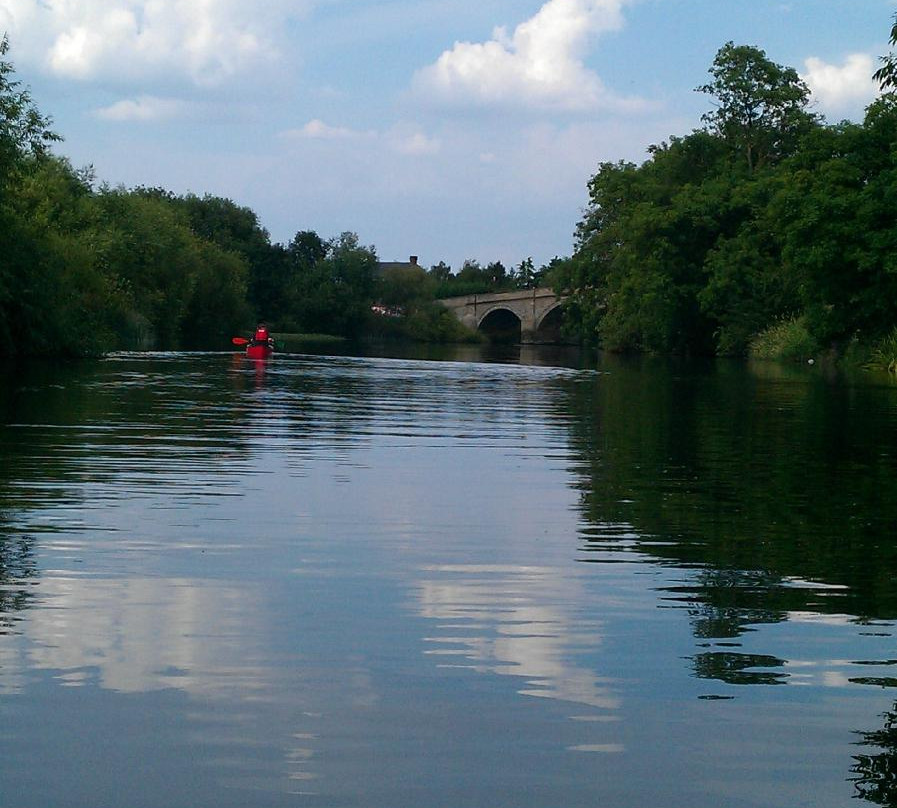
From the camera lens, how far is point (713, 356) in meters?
85.1

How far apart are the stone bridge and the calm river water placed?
114470 mm

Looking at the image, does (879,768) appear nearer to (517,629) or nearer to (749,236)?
(517,629)

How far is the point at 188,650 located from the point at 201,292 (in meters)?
88.3

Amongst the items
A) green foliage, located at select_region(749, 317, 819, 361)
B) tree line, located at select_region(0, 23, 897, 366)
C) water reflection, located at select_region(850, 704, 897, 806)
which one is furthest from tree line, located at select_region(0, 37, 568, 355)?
water reflection, located at select_region(850, 704, 897, 806)

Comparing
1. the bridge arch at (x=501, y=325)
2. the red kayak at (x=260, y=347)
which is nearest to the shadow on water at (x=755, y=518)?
the red kayak at (x=260, y=347)

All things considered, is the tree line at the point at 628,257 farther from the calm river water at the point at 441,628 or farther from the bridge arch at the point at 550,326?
the calm river water at the point at 441,628

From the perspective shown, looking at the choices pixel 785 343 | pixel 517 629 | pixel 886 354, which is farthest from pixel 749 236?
pixel 517 629

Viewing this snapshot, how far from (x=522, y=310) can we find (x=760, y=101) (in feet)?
168

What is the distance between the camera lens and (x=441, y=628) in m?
8.73

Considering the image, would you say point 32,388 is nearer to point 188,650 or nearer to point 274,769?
point 188,650

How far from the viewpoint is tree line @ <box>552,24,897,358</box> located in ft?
196

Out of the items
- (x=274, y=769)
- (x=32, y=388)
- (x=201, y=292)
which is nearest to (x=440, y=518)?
(x=274, y=769)

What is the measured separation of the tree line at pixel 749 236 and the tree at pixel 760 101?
8cm

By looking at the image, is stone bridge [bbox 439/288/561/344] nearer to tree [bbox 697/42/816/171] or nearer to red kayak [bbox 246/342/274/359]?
tree [bbox 697/42/816/171]
